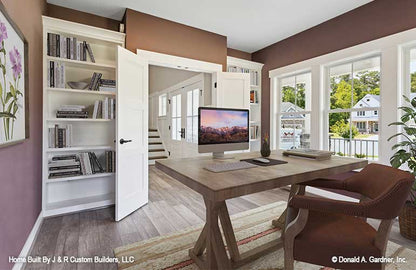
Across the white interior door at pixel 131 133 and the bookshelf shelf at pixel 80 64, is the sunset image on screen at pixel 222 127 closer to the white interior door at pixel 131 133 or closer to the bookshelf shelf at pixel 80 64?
the white interior door at pixel 131 133

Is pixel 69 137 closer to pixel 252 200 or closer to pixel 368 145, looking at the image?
pixel 252 200

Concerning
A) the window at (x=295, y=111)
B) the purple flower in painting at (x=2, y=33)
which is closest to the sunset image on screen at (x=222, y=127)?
the purple flower in painting at (x=2, y=33)

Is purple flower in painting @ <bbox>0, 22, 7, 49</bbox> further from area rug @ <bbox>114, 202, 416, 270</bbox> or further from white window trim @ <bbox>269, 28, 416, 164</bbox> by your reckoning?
white window trim @ <bbox>269, 28, 416, 164</bbox>

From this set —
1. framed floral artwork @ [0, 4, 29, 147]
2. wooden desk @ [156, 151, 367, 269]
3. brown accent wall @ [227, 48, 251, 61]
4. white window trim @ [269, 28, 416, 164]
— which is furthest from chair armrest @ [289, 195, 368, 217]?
brown accent wall @ [227, 48, 251, 61]

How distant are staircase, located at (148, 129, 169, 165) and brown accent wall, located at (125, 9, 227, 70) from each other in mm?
3273

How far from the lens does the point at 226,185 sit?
0.95 meters

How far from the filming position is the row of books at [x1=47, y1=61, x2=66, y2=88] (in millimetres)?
2365

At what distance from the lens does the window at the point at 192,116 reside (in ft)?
14.0

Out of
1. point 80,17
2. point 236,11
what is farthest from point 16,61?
point 236,11

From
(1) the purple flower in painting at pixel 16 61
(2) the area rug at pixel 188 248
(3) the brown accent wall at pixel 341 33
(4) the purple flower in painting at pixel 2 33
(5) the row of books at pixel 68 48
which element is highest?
(3) the brown accent wall at pixel 341 33

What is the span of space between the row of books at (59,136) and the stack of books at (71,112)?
0.15m

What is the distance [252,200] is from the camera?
2.98 m

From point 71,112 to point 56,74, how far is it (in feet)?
1.50

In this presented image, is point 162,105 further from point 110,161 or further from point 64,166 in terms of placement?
point 64,166
